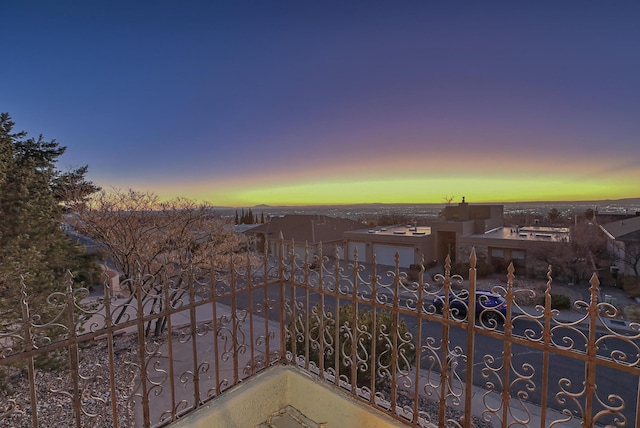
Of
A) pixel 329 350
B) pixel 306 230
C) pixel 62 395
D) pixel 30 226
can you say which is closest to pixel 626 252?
pixel 329 350

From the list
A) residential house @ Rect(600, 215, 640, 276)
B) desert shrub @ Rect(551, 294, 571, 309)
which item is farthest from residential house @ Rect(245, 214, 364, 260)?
residential house @ Rect(600, 215, 640, 276)

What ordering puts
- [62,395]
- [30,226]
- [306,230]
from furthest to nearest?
[306,230] → [30,226] → [62,395]

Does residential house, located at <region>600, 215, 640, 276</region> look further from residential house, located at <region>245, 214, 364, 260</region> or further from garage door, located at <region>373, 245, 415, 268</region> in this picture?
residential house, located at <region>245, 214, 364, 260</region>

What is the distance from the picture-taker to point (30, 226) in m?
7.51

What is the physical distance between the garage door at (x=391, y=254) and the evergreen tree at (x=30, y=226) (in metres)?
15.2

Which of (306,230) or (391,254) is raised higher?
(306,230)

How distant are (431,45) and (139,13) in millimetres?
4940

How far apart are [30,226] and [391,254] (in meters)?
17.0

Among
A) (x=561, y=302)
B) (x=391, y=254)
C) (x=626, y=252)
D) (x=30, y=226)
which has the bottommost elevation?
(x=561, y=302)

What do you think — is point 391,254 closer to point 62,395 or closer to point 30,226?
point 30,226

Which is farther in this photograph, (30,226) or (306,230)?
(306,230)

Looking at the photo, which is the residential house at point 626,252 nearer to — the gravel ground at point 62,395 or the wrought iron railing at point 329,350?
the wrought iron railing at point 329,350

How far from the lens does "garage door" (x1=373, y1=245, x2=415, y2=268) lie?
19.2m

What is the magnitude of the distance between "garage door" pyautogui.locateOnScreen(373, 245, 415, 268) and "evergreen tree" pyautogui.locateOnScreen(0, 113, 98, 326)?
49.9 ft
